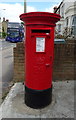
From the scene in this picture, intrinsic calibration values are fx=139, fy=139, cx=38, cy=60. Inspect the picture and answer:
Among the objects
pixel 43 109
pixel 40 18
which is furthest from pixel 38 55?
pixel 43 109

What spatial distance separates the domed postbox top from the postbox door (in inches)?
9.5

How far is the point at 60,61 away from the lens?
4.23m

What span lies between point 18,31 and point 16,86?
785 inches

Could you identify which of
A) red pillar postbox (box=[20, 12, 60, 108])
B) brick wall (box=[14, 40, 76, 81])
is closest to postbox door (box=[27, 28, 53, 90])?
red pillar postbox (box=[20, 12, 60, 108])

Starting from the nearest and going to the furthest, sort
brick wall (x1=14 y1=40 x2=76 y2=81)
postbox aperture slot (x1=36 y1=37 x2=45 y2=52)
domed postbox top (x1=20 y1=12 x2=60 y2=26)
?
domed postbox top (x1=20 y1=12 x2=60 y2=26) < postbox aperture slot (x1=36 y1=37 x2=45 y2=52) < brick wall (x1=14 y1=40 x2=76 y2=81)

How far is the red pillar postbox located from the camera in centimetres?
258

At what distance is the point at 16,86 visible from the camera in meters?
4.00

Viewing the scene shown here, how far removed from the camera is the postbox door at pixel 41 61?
8.79 feet

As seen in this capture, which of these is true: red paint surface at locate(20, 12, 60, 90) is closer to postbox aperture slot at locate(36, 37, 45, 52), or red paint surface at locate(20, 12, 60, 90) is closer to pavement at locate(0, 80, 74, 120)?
postbox aperture slot at locate(36, 37, 45, 52)

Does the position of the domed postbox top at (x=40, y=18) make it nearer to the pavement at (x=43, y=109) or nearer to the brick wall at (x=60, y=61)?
the brick wall at (x=60, y=61)

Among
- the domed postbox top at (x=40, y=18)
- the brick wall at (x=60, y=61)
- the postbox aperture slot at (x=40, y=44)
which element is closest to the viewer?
the domed postbox top at (x=40, y=18)

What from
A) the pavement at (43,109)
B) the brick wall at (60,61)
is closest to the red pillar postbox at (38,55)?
the pavement at (43,109)

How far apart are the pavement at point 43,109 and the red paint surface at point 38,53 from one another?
0.47 m

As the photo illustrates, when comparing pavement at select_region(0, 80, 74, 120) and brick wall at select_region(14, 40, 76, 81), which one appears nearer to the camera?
pavement at select_region(0, 80, 74, 120)
